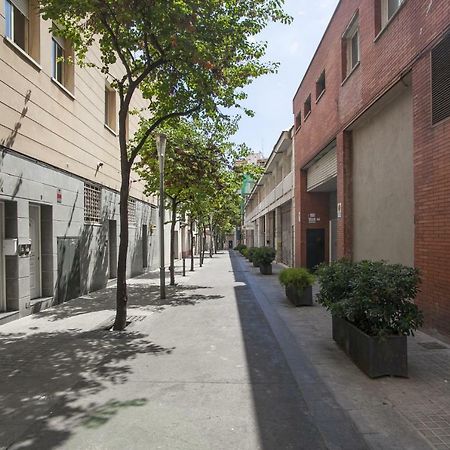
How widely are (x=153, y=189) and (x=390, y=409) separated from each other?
13.2 meters

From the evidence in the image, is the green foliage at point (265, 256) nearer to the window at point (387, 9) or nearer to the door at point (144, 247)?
the door at point (144, 247)

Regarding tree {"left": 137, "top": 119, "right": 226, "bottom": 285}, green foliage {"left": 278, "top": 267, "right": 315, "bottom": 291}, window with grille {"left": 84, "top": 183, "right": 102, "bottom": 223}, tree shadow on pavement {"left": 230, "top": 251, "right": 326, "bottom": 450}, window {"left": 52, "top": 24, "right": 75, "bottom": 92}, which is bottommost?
tree shadow on pavement {"left": 230, "top": 251, "right": 326, "bottom": 450}

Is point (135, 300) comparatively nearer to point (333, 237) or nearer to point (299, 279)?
point (299, 279)

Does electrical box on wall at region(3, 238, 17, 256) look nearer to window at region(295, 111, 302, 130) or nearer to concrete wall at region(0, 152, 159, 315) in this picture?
concrete wall at region(0, 152, 159, 315)

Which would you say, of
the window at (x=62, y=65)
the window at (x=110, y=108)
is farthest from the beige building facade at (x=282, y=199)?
the window at (x=62, y=65)

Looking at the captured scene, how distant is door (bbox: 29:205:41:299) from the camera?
10453 mm

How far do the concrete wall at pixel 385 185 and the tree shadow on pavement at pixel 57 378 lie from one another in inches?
222

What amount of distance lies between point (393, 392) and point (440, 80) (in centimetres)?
498

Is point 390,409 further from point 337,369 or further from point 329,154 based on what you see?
point 329,154

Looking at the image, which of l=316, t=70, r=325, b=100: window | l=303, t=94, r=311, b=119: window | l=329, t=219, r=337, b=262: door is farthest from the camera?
l=303, t=94, r=311, b=119: window

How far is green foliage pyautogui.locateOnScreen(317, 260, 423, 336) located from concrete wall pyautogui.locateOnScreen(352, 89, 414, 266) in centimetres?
351

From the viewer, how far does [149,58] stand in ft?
28.3

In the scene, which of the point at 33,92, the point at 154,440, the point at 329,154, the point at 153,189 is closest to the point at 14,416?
the point at 154,440

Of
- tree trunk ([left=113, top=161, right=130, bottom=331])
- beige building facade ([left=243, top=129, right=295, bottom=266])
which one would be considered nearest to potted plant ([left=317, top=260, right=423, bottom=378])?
tree trunk ([left=113, top=161, right=130, bottom=331])
